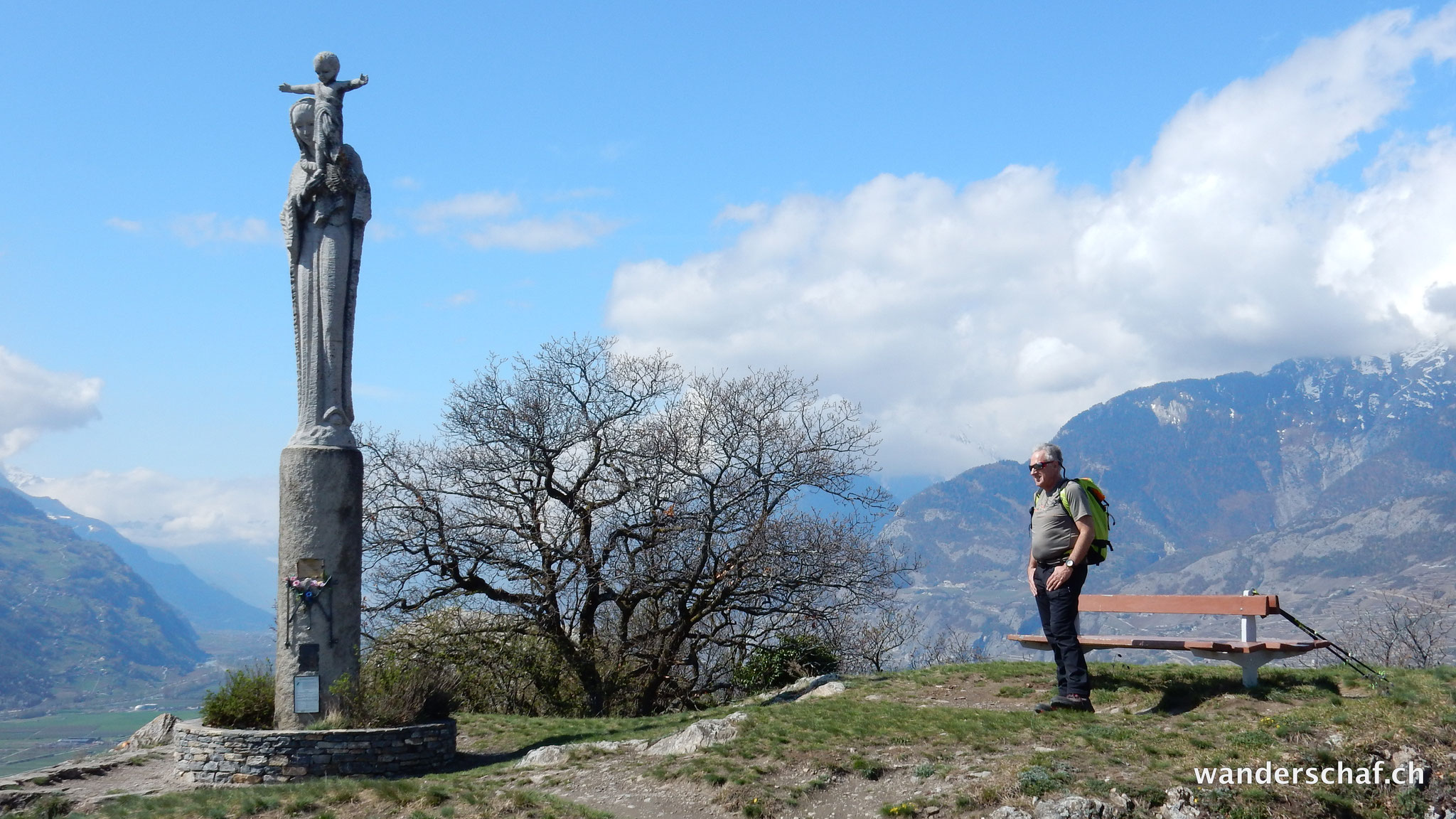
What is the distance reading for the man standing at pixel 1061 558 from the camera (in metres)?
10.8

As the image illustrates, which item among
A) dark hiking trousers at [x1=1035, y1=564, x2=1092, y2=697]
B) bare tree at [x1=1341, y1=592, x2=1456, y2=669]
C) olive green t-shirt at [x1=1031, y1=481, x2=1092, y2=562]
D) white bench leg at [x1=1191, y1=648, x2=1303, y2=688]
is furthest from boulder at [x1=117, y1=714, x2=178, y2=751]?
bare tree at [x1=1341, y1=592, x2=1456, y2=669]

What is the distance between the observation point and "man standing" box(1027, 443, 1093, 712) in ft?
35.3

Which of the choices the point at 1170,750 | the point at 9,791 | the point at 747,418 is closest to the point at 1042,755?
the point at 1170,750

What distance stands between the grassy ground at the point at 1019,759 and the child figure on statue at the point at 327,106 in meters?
7.88

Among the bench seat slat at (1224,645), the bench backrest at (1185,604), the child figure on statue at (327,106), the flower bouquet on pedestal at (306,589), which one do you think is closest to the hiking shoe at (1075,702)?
the bench seat slat at (1224,645)

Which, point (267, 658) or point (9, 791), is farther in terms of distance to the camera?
point (267, 658)

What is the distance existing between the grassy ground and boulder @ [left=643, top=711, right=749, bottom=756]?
0.86 ft

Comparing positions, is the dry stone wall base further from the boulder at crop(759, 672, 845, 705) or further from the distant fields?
the distant fields

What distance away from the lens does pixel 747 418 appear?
2117 centimetres

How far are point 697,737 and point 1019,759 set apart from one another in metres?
3.51

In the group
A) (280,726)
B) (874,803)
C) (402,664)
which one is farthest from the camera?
(402,664)

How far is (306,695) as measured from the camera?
1337 cm

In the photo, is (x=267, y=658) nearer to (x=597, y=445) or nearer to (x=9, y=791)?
(x=9, y=791)

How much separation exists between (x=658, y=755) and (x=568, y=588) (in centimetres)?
941
